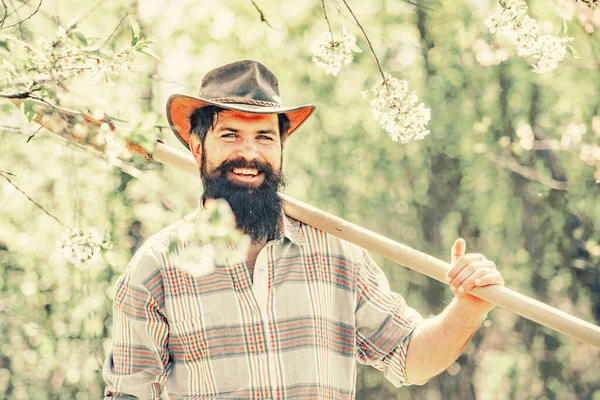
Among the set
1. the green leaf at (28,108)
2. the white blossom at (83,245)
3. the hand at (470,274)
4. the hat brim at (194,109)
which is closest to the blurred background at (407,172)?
the hat brim at (194,109)

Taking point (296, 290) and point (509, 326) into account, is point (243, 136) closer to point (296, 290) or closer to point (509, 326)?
point (296, 290)

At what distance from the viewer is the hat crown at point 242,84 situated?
3.31 m

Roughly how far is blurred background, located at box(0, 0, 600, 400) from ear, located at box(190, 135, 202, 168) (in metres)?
5.71

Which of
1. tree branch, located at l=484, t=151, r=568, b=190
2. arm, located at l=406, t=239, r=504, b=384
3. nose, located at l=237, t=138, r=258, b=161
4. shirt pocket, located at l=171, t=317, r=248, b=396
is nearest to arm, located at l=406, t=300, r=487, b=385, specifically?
arm, located at l=406, t=239, r=504, b=384

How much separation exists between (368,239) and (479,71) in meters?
7.33

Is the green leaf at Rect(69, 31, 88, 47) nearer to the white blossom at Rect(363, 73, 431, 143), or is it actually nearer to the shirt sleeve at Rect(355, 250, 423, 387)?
the white blossom at Rect(363, 73, 431, 143)

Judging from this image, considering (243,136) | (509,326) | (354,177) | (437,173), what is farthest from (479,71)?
(243,136)

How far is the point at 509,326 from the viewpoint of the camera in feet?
33.3

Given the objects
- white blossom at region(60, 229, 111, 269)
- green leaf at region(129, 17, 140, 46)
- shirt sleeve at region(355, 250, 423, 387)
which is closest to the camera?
green leaf at region(129, 17, 140, 46)

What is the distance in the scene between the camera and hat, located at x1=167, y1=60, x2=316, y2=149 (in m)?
3.27

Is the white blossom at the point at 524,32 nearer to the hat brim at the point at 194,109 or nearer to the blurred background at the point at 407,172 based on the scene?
the hat brim at the point at 194,109

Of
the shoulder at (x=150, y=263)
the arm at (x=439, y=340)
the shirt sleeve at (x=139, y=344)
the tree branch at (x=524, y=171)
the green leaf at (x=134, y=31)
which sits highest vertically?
the green leaf at (x=134, y=31)

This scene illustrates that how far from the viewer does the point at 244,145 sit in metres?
3.31

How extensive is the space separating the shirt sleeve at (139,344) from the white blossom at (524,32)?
1596 mm
